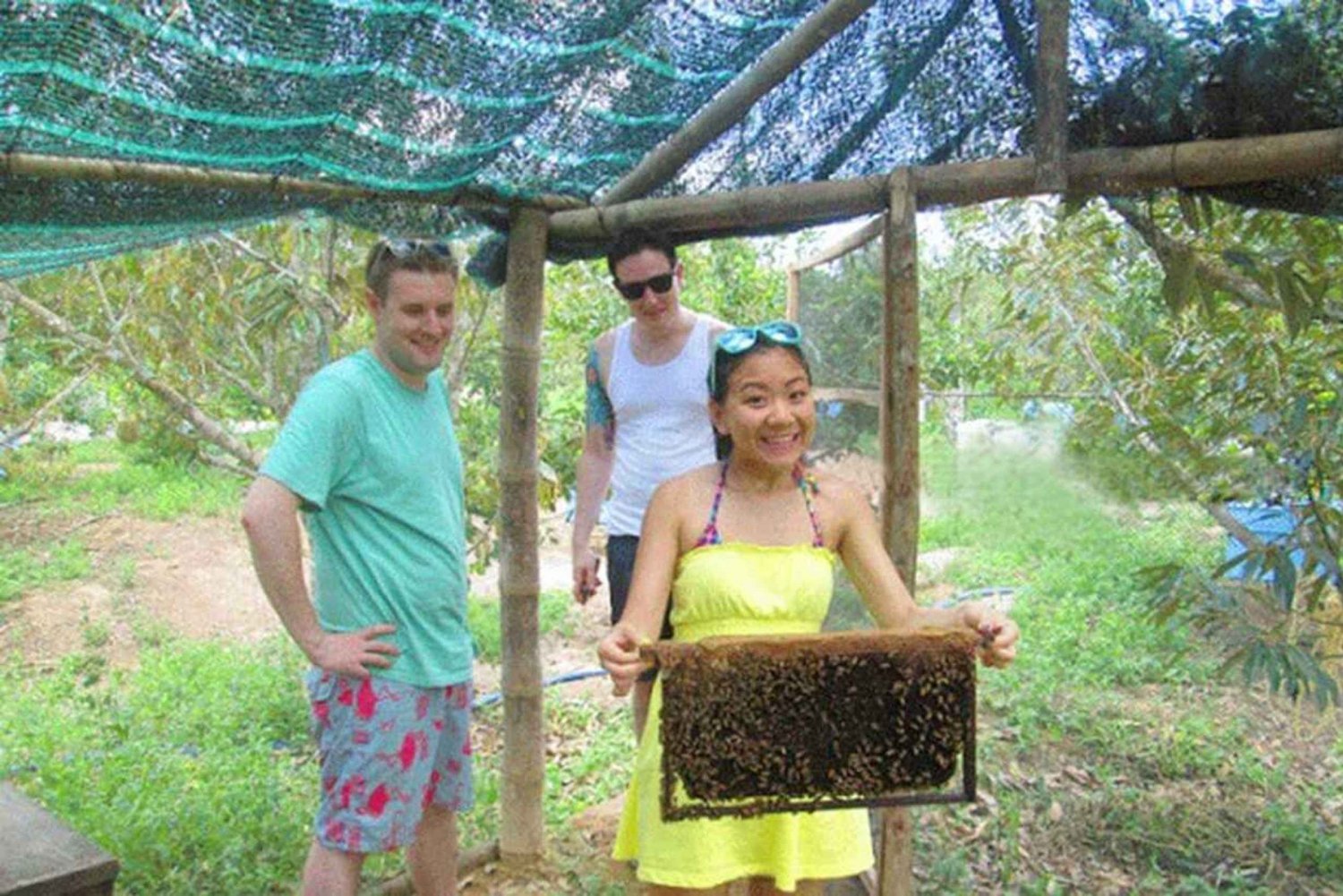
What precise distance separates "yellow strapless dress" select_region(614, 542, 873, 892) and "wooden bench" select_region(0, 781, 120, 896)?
1405 millimetres

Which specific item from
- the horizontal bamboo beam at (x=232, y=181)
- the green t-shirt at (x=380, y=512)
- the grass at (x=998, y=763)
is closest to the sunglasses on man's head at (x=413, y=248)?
the green t-shirt at (x=380, y=512)

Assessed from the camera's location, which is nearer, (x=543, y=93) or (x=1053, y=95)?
(x=1053, y=95)

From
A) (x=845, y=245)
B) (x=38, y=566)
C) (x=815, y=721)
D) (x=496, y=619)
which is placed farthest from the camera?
(x=38, y=566)

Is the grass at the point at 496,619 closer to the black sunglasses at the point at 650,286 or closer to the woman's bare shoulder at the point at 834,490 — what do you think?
the black sunglasses at the point at 650,286

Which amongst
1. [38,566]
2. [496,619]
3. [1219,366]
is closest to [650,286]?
[1219,366]

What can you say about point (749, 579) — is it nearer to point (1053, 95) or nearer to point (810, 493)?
point (810, 493)

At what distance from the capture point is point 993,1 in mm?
2953

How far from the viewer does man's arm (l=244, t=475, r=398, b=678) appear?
2.40 m

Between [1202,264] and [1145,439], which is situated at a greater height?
[1202,264]

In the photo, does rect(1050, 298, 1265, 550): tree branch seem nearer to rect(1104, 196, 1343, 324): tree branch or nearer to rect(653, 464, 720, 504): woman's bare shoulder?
rect(1104, 196, 1343, 324): tree branch

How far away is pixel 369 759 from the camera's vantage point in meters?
2.58

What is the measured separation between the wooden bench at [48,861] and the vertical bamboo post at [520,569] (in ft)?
4.91

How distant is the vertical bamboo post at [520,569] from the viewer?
3.85m

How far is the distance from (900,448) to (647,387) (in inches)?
32.9
